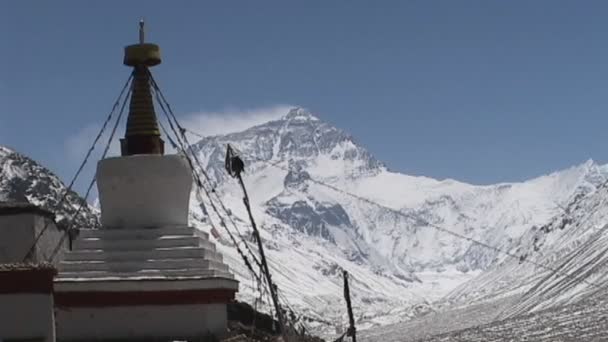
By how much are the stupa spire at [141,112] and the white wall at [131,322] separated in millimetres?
2904

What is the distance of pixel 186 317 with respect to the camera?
19656 mm

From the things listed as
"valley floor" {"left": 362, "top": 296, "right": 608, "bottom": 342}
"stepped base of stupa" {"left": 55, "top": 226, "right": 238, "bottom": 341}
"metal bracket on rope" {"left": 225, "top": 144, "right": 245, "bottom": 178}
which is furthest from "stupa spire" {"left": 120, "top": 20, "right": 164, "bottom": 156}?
"valley floor" {"left": 362, "top": 296, "right": 608, "bottom": 342}

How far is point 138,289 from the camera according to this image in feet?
63.1

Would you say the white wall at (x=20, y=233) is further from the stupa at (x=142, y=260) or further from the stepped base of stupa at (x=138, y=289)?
the stepped base of stupa at (x=138, y=289)

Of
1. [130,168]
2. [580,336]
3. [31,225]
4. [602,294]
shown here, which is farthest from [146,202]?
[602,294]

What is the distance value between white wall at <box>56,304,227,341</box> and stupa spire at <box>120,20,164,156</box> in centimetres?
290

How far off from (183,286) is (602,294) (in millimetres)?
179970

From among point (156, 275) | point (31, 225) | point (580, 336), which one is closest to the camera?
point (156, 275)

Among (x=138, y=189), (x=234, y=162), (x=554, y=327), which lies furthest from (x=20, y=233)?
(x=554, y=327)

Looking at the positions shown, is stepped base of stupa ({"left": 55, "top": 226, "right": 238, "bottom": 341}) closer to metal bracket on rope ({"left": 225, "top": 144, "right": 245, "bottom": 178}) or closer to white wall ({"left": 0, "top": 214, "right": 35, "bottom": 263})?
metal bracket on rope ({"left": 225, "top": 144, "right": 245, "bottom": 178})

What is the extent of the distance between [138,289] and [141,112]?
10.7 feet

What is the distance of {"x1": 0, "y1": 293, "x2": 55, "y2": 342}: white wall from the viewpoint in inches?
571

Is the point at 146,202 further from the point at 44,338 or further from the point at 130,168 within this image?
the point at 44,338

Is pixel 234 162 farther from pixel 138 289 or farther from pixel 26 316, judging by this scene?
pixel 26 316
